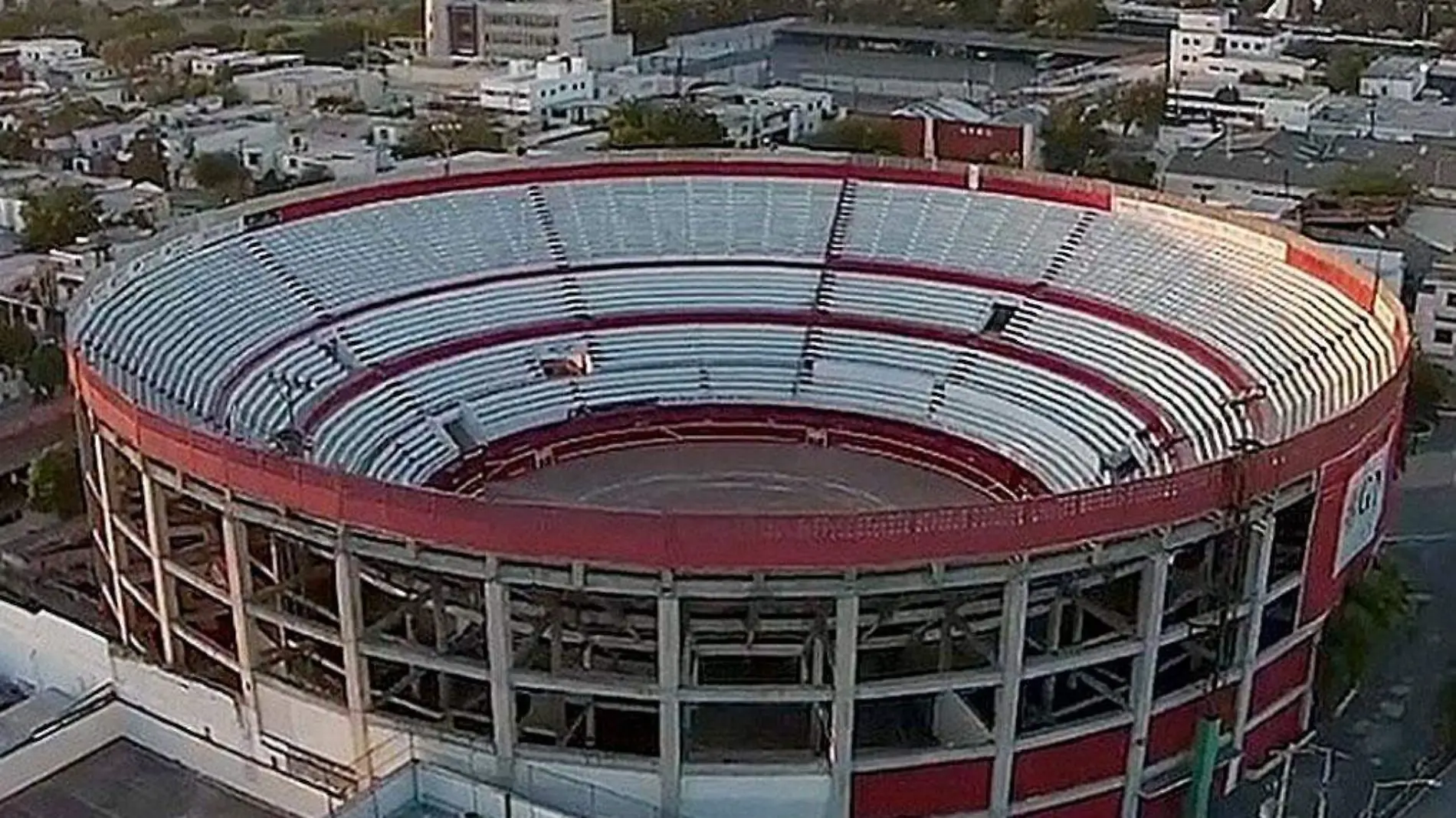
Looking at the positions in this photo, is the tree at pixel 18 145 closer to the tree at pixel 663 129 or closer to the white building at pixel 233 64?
the white building at pixel 233 64

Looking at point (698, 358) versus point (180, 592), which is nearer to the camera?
point (180, 592)

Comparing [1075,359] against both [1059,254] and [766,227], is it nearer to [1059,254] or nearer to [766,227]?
[1059,254]

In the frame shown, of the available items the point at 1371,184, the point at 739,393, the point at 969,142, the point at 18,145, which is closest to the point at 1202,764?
the point at 739,393

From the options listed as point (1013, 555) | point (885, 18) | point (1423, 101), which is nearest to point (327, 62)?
point (885, 18)

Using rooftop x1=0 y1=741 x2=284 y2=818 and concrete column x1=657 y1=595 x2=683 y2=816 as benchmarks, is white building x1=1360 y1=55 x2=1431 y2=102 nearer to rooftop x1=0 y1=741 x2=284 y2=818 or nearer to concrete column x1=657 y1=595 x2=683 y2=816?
concrete column x1=657 y1=595 x2=683 y2=816

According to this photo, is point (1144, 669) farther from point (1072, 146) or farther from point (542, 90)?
point (542, 90)

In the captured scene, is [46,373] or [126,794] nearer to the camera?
[126,794]

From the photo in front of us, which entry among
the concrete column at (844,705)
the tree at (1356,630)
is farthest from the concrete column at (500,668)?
the tree at (1356,630)
